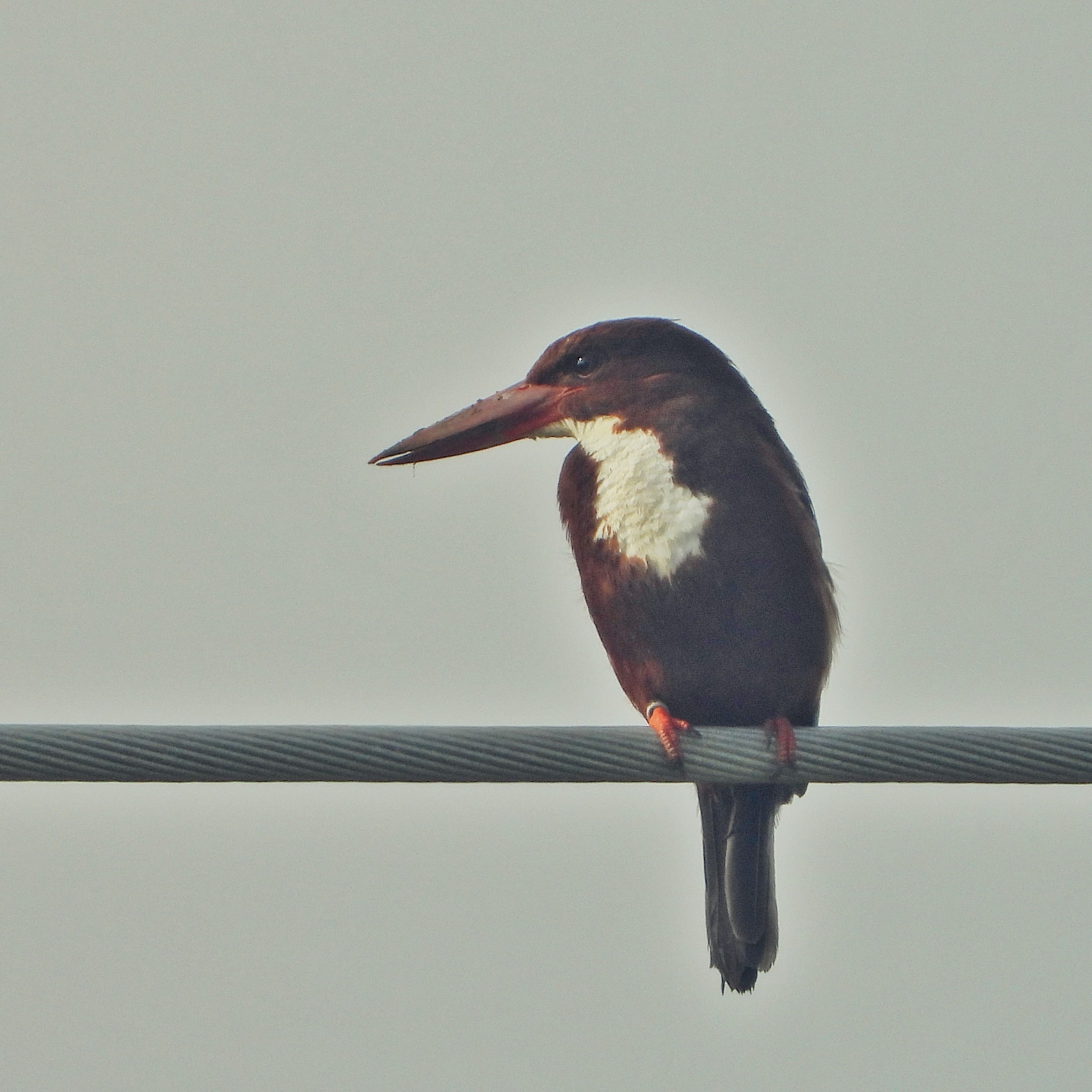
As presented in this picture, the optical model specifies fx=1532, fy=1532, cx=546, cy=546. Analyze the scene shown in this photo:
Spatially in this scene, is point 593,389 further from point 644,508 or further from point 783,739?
point 783,739

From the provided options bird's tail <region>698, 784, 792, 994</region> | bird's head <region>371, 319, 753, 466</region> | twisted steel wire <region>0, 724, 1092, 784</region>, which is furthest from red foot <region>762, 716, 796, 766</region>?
bird's head <region>371, 319, 753, 466</region>

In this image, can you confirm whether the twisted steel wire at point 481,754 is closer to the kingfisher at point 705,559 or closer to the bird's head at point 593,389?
the kingfisher at point 705,559

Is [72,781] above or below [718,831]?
above

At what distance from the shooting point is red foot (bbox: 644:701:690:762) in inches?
103

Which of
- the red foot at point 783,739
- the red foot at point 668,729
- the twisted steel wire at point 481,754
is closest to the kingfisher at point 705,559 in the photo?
the red foot at point 668,729

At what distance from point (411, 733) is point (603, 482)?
1.29 metres

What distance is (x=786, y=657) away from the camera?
3482 millimetres

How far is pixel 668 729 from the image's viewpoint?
2709 mm

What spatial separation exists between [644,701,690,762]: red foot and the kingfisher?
32 centimetres

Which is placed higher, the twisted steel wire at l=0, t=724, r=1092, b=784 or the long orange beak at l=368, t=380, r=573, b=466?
the long orange beak at l=368, t=380, r=573, b=466

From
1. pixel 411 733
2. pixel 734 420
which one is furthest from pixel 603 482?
pixel 411 733

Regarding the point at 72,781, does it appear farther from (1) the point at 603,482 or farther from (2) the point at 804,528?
(2) the point at 804,528

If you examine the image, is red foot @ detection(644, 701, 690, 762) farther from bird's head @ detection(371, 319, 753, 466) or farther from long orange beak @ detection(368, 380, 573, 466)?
long orange beak @ detection(368, 380, 573, 466)

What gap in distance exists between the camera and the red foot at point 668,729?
8.56ft
